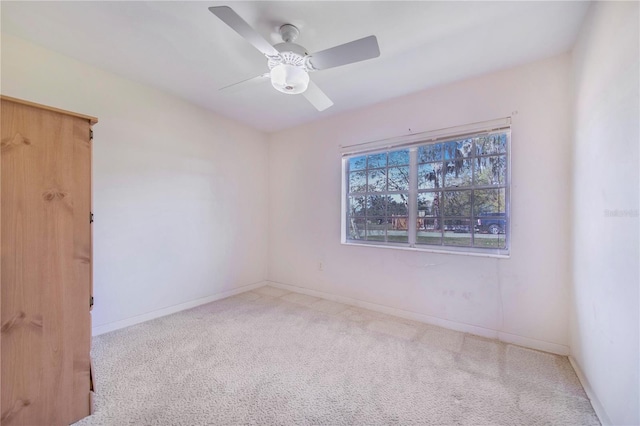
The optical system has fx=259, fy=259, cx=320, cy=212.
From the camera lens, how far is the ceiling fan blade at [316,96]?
199 cm

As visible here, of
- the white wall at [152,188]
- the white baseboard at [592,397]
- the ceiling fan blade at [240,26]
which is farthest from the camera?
the white wall at [152,188]

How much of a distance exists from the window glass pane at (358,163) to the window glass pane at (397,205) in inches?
21.6

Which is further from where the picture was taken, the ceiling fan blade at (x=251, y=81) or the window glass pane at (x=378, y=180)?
the window glass pane at (x=378, y=180)

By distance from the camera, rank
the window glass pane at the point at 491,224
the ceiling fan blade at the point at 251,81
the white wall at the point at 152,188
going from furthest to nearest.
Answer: the window glass pane at the point at 491,224
the white wall at the point at 152,188
the ceiling fan blade at the point at 251,81

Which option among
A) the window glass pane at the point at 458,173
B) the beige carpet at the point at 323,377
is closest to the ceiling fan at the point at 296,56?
the window glass pane at the point at 458,173

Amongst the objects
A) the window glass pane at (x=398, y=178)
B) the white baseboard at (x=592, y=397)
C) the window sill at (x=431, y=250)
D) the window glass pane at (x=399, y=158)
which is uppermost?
the window glass pane at (x=399, y=158)

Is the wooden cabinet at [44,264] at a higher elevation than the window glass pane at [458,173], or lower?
lower

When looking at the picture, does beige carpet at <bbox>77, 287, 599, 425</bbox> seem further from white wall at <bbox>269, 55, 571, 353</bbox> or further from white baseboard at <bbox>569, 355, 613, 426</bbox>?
white wall at <bbox>269, 55, 571, 353</bbox>

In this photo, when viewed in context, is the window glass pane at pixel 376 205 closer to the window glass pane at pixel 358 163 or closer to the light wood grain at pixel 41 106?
the window glass pane at pixel 358 163

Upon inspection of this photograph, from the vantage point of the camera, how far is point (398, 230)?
298 cm

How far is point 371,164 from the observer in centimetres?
319

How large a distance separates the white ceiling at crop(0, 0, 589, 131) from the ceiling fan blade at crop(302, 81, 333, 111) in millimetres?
301

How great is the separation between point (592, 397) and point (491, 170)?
5.65ft

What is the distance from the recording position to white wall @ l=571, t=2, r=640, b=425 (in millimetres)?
1153
